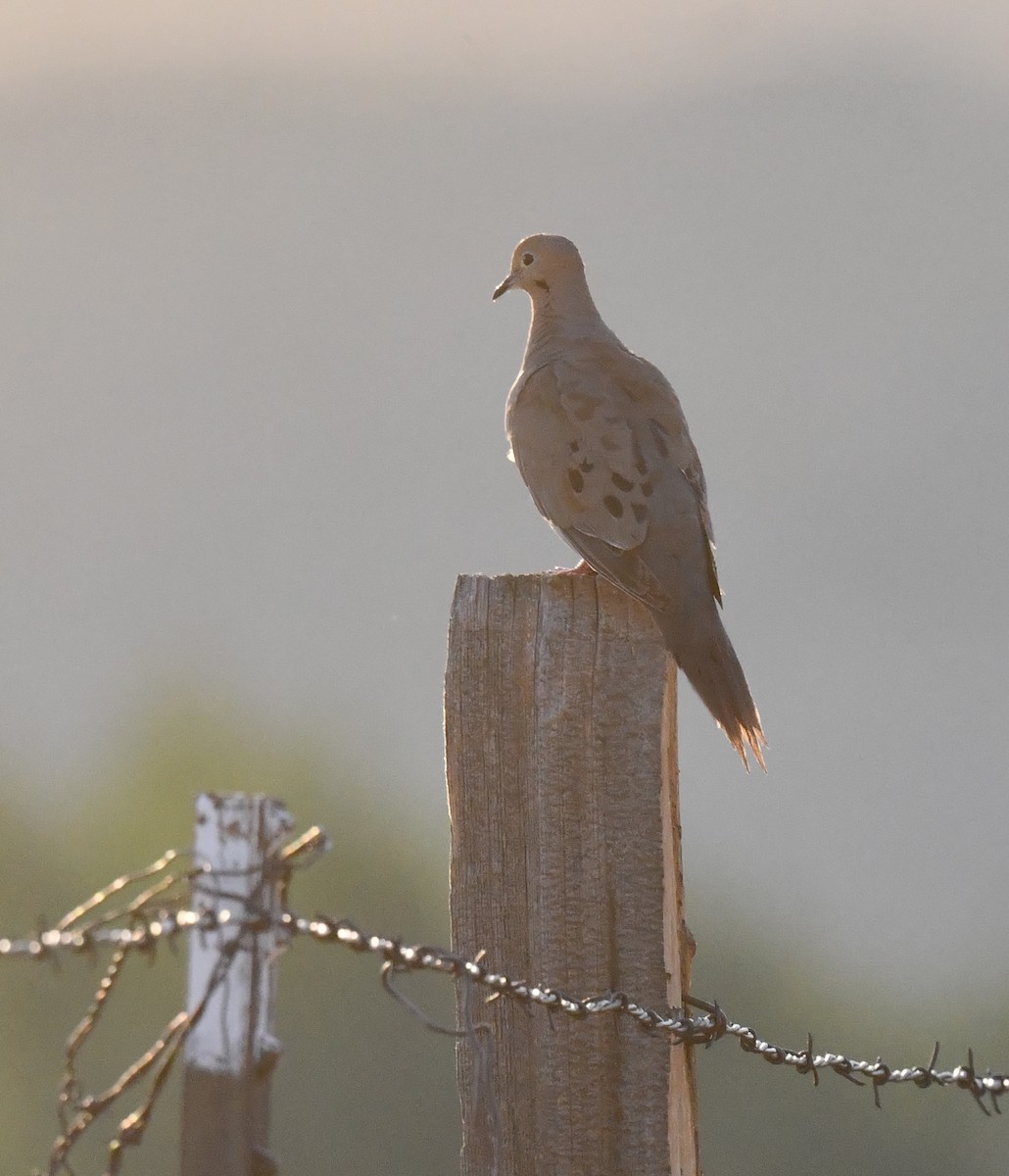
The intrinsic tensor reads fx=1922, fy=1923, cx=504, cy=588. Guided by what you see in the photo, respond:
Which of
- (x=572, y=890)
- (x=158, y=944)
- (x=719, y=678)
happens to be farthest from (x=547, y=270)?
(x=158, y=944)

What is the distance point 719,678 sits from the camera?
4375 millimetres

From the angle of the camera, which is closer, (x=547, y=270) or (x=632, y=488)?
(x=632, y=488)

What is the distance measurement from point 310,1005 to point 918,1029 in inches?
531

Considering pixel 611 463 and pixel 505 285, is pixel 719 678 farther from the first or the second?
pixel 505 285

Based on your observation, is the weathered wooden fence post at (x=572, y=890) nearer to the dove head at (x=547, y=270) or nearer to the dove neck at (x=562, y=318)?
the dove neck at (x=562, y=318)

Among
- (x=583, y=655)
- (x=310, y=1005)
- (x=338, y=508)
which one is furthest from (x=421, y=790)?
(x=583, y=655)

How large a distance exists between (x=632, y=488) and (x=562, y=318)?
4.91 feet

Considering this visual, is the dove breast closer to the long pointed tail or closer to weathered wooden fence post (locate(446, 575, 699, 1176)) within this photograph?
the long pointed tail

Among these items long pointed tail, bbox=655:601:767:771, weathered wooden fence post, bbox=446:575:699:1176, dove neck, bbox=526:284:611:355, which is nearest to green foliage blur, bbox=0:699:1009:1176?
dove neck, bbox=526:284:611:355

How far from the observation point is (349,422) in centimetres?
10488

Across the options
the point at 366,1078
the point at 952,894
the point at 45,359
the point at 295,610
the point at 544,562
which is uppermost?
the point at 45,359

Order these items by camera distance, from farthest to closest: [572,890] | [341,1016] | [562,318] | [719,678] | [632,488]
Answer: [341,1016], [562,318], [632,488], [719,678], [572,890]

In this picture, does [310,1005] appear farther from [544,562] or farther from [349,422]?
[349,422]

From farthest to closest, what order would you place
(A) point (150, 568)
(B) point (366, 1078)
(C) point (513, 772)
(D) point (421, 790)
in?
(A) point (150, 568) → (D) point (421, 790) → (B) point (366, 1078) → (C) point (513, 772)
